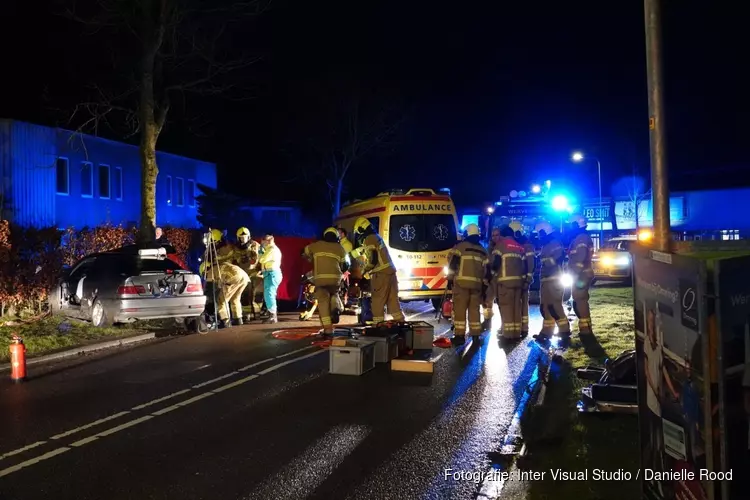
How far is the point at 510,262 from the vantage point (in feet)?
35.3

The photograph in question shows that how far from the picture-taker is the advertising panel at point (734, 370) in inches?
108

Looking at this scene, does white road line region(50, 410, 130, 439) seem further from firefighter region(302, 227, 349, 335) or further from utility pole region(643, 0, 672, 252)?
utility pole region(643, 0, 672, 252)

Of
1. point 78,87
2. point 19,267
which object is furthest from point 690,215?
point 19,267

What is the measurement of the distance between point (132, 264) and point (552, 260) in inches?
287

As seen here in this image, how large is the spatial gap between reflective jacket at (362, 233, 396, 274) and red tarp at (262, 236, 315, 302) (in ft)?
17.4

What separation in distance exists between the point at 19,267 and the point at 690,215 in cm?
4281

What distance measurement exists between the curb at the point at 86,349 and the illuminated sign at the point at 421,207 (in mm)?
5620

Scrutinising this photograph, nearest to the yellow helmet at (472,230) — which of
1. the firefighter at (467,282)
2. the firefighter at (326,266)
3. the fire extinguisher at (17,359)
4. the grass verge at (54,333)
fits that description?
the firefighter at (467,282)

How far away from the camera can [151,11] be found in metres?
16.9

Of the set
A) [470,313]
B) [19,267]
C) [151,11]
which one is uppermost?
[151,11]

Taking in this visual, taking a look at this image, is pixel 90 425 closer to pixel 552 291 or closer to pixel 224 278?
pixel 224 278

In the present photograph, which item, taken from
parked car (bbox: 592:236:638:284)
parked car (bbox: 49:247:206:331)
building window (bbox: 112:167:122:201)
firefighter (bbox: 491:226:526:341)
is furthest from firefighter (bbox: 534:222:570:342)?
building window (bbox: 112:167:122:201)

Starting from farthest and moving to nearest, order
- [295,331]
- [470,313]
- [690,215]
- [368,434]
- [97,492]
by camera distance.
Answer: [690,215] → [295,331] → [470,313] → [368,434] → [97,492]

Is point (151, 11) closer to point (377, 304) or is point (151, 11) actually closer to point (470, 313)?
point (377, 304)
